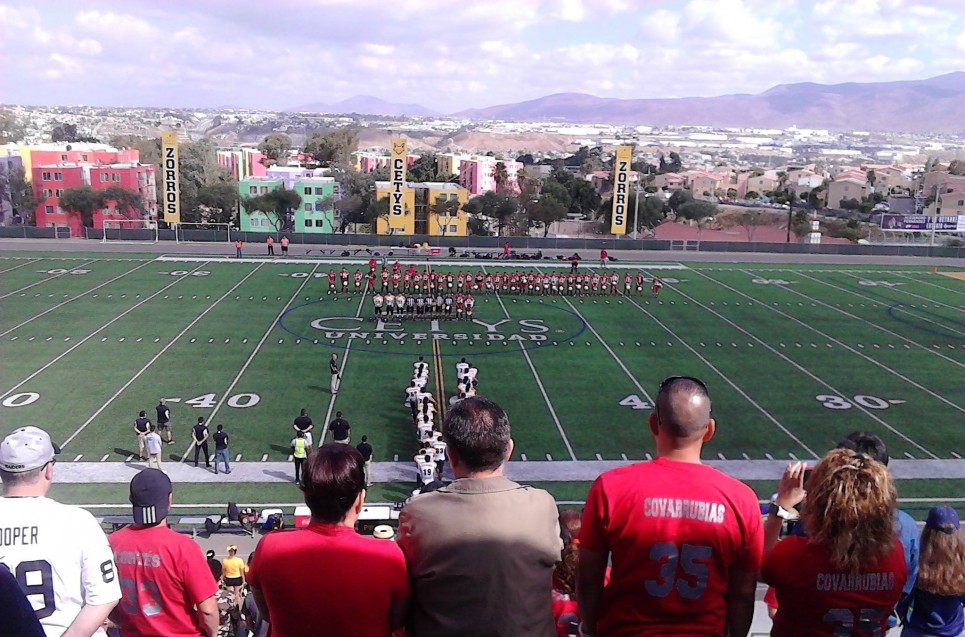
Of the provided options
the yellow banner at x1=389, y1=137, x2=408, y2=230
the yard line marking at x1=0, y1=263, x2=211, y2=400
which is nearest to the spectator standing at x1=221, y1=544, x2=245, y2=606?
the yard line marking at x1=0, y1=263, x2=211, y2=400

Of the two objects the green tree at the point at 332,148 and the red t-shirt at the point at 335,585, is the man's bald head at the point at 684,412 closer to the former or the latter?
the red t-shirt at the point at 335,585

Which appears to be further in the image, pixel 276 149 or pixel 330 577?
pixel 276 149

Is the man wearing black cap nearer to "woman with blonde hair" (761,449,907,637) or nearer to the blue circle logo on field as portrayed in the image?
"woman with blonde hair" (761,449,907,637)

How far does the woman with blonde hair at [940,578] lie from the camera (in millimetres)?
4023

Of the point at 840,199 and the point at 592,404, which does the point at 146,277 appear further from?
the point at 840,199

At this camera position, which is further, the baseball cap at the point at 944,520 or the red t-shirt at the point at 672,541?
the baseball cap at the point at 944,520

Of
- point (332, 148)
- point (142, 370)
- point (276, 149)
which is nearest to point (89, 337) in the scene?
point (142, 370)

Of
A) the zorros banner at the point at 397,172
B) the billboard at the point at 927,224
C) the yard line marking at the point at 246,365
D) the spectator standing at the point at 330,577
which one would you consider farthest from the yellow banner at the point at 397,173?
the spectator standing at the point at 330,577

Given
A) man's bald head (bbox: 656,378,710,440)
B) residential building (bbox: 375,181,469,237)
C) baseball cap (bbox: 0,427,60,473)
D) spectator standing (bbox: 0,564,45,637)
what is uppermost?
man's bald head (bbox: 656,378,710,440)

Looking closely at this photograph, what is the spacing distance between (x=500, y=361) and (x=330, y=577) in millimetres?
18171

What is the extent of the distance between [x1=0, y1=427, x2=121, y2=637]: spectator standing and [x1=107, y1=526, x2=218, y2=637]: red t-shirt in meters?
0.26

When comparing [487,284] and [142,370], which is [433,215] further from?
[142,370]

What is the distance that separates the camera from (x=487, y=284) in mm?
31750

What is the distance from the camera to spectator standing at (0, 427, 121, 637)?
3.24 metres
